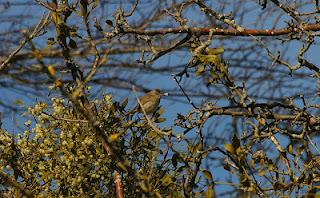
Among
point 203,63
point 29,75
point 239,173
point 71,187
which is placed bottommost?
point 239,173

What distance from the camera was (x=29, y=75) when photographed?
5.23 m

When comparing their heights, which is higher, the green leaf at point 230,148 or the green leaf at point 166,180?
the green leaf at point 166,180

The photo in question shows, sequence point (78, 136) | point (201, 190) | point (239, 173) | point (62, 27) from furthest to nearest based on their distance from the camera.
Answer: point (78, 136) → point (201, 190) → point (62, 27) → point (239, 173)

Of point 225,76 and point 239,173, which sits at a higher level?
point 225,76

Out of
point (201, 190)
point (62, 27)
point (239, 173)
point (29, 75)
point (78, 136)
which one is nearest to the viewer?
point (239, 173)

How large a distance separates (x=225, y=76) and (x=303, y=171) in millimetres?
237

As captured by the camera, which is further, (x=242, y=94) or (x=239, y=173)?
(x=242, y=94)

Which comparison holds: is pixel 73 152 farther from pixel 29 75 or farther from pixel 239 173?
pixel 29 75

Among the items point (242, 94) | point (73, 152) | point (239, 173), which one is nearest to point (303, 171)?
point (239, 173)

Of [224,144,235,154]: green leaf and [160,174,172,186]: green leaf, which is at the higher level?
[160,174,172,186]: green leaf

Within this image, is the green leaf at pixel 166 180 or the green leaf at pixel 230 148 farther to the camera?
the green leaf at pixel 166 180

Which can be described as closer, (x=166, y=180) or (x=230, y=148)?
(x=230, y=148)

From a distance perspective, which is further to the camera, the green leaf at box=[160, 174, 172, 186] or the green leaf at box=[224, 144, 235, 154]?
the green leaf at box=[160, 174, 172, 186]

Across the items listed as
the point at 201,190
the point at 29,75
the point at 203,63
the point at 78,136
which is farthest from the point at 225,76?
the point at 29,75
